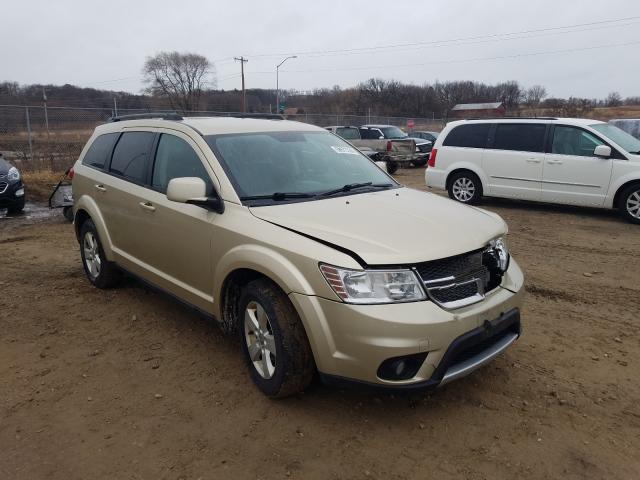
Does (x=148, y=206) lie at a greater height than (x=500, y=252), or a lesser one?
greater

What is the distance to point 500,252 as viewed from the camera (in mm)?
3430

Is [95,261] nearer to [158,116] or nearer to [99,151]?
[99,151]

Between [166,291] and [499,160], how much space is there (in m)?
7.94

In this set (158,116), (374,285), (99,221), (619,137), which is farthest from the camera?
(619,137)

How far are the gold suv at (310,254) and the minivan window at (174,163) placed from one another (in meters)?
0.02

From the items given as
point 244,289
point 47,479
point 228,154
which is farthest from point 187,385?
point 228,154

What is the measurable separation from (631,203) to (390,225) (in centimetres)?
737

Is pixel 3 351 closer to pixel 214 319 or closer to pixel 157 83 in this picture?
pixel 214 319

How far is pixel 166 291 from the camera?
4.23 m

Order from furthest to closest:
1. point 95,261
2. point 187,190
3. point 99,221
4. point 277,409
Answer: point 95,261, point 99,221, point 187,190, point 277,409

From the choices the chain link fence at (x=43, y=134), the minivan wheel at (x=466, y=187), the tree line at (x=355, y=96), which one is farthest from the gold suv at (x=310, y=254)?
the tree line at (x=355, y=96)

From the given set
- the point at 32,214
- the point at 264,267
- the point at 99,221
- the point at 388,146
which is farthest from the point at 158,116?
the point at 388,146

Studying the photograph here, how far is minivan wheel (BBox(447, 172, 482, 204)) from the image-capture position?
1069 cm

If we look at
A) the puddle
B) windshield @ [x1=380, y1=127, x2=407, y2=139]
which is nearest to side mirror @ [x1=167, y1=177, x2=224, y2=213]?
the puddle
